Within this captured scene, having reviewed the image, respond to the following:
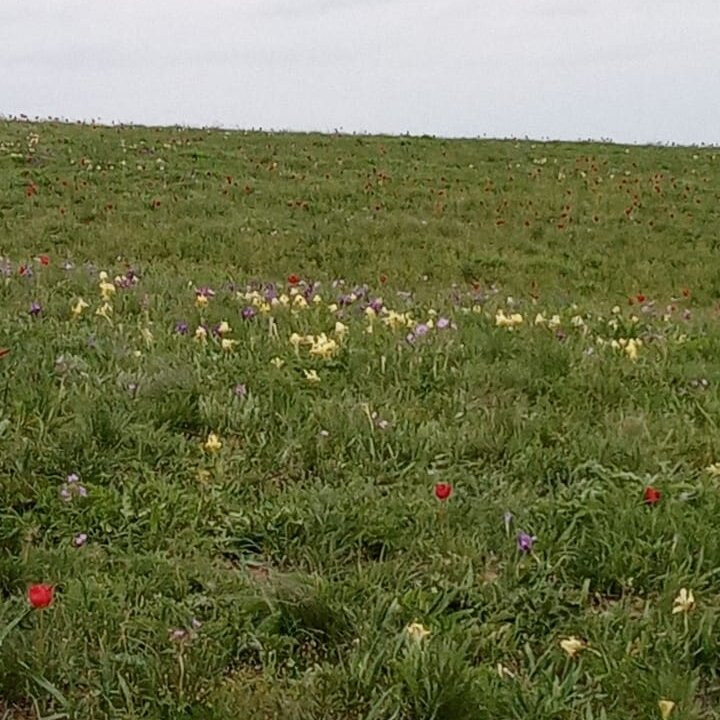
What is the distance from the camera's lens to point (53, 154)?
21.9 meters

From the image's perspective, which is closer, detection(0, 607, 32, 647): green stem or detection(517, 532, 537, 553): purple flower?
detection(0, 607, 32, 647): green stem

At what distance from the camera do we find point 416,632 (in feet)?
8.80

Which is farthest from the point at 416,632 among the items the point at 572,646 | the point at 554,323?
the point at 554,323

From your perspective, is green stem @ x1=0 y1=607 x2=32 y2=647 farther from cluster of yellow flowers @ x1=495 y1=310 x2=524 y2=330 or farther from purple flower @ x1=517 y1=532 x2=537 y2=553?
cluster of yellow flowers @ x1=495 y1=310 x2=524 y2=330

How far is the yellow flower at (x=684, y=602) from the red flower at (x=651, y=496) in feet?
1.94

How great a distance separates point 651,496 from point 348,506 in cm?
109

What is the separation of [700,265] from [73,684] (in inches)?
608

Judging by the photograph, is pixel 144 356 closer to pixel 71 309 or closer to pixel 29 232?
pixel 71 309

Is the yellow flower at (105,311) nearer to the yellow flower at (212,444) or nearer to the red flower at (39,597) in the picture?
the yellow flower at (212,444)

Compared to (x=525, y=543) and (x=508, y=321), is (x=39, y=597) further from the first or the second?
(x=508, y=321)

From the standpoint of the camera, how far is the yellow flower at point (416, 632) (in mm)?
2654

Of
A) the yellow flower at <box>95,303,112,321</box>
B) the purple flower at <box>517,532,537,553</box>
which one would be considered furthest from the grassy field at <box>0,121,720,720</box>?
the yellow flower at <box>95,303,112,321</box>

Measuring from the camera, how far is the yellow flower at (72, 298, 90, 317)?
20.2 feet

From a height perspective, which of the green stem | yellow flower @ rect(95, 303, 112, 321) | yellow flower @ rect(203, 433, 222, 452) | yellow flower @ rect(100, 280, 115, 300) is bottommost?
the green stem
